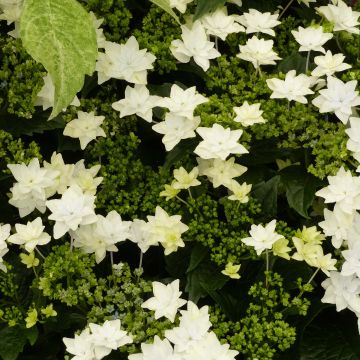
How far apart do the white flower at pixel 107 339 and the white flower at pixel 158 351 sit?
3cm

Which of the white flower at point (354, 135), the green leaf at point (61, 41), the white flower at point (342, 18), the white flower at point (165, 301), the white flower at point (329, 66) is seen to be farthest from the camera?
the white flower at point (342, 18)

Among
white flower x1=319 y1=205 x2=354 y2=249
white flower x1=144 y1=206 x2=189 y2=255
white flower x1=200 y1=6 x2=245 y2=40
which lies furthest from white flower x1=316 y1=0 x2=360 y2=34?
white flower x1=144 y1=206 x2=189 y2=255

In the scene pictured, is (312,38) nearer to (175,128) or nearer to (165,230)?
(175,128)

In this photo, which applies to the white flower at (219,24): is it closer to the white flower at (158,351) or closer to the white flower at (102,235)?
the white flower at (102,235)

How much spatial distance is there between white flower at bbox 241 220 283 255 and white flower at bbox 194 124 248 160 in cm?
13

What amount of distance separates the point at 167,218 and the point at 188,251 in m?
0.10

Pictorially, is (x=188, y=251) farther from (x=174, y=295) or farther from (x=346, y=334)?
(x=346, y=334)

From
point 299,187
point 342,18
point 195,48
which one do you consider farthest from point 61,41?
point 342,18

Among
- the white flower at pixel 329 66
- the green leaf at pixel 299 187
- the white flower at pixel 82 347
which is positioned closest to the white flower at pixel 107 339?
the white flower at pixel 82 347

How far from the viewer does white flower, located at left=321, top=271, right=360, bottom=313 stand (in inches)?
47.5

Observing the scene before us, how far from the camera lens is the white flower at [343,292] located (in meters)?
1.21

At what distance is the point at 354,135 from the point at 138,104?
38cm

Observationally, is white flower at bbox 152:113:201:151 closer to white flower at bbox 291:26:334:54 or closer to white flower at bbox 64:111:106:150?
white flower at bbox 64:111:106:150

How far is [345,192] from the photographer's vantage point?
4.09 ft
